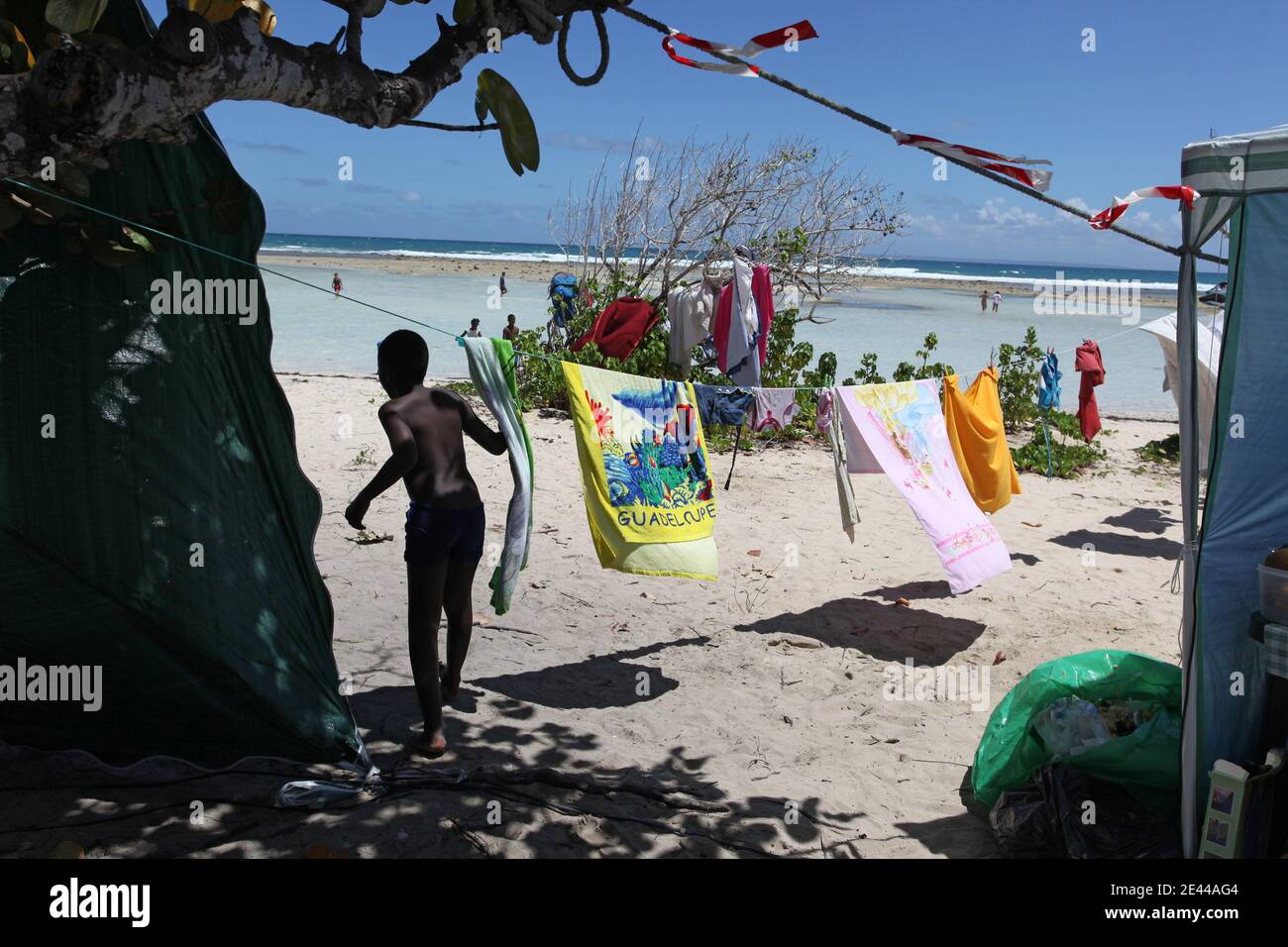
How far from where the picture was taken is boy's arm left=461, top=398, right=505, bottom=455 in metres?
4.23

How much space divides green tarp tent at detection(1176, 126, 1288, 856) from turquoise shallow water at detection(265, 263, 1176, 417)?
5.68 meters

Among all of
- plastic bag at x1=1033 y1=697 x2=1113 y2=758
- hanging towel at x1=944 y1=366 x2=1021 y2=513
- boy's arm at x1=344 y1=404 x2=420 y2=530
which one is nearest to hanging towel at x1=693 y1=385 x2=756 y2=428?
hanging towel at x1=944 y1=366 x2=1021 y2=513

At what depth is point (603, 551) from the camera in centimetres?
512

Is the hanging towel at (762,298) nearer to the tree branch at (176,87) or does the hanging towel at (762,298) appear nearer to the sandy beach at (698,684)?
the sandy beach at (698,684)

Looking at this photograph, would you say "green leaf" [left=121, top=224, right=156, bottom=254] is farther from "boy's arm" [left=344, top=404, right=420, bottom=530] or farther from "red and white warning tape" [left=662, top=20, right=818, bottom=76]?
"red and white warning tape" [left=662, top=20, right=818, bottom=76]

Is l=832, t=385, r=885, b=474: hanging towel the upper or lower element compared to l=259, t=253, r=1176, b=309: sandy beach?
lower

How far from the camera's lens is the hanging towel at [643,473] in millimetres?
5070

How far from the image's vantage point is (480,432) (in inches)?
170

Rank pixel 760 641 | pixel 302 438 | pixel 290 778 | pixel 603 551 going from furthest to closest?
pixel 302 438
pixel 760 641
pixel 603 551
pixel 290 778

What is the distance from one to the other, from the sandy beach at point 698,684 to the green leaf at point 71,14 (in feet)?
8.50

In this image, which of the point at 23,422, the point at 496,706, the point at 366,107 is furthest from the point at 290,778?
the point at 366,107

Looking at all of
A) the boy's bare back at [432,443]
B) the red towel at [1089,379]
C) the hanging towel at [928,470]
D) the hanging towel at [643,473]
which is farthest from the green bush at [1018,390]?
the boy's bare back at [432,443]
